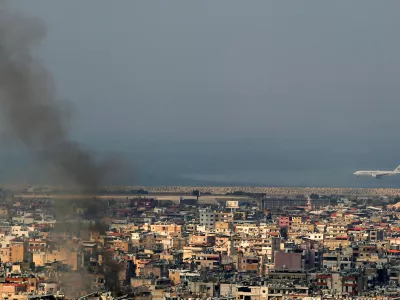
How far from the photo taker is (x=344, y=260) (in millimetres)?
49812

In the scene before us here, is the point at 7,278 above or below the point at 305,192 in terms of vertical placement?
below

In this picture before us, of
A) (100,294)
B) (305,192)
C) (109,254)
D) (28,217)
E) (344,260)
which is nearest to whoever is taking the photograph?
(100,294)

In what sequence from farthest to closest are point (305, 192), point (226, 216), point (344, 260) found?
point (305, 192), point (226, 216), point (344, 260)

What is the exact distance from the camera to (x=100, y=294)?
33.3 m

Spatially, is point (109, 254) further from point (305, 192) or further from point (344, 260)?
point (305, 192)

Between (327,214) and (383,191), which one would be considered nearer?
(327,214)

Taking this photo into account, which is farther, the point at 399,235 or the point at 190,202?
the point at 190,202

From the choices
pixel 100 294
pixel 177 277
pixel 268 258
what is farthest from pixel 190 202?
pixel 100 294

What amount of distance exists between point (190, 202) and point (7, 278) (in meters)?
52.5

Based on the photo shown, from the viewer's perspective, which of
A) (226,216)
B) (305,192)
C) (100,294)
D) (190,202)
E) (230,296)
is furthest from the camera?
(305,192)

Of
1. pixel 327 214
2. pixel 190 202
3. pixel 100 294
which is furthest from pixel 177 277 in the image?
pixel 190 202

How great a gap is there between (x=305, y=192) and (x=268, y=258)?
196ft

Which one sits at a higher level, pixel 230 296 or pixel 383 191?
pixel 383 191

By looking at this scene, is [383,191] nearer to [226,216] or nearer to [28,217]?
[226,216]
